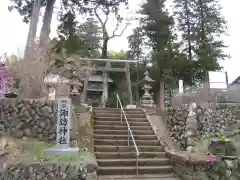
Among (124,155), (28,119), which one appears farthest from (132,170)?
(28,119)

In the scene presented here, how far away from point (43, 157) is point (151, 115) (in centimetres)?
548

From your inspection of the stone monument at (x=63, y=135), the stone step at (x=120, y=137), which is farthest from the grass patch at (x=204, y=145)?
the stone monument at (x=63, y=135)

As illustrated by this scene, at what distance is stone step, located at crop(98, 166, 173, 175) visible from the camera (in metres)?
7.45

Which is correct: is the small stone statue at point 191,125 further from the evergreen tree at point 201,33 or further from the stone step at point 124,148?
the evergreen tree at point 201,33

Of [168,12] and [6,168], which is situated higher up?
[168,12]

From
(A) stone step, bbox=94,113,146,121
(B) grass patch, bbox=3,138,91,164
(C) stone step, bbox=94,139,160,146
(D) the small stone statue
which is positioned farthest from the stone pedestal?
(A) stone step, bbox=94,113,146,121

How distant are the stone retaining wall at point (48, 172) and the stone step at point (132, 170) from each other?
4.05ft

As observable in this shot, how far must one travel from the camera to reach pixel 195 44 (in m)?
19.9

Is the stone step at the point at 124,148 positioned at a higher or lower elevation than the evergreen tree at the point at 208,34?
lower

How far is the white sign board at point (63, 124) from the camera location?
6.70 metres

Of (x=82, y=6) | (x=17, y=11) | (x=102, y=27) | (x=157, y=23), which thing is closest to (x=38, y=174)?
(x=17, y=11)

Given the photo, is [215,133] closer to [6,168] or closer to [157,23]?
[6,168]

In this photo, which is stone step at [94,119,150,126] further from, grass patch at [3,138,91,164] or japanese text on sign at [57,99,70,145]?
japanese text on sign at [57,99,70,145]

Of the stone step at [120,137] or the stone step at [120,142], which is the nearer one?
the stone step at [120,142]
